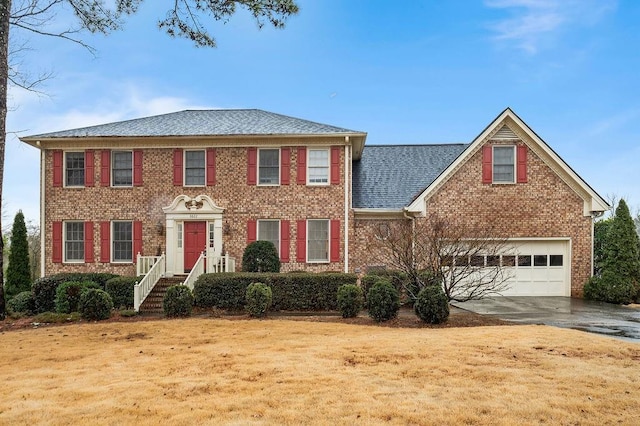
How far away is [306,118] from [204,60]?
6.41m

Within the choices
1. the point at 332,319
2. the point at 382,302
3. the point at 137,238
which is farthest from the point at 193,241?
the point at 382,302

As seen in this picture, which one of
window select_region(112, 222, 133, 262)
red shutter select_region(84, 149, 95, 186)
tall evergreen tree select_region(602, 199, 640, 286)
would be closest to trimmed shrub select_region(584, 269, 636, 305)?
tall evergreen tree select_region(602, 199, 640, 286)

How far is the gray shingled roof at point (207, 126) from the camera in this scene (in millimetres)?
17141

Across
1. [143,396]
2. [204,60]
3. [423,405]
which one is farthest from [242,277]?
[423,405]

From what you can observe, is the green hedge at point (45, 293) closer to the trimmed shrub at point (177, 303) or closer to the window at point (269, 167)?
the trimmed shrub at point (177, 303)

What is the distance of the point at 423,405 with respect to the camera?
532 cm

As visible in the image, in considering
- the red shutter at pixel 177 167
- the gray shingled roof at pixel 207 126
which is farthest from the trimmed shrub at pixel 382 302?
the red shutter at pixel 177 167

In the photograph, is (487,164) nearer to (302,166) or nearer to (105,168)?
(302,166)

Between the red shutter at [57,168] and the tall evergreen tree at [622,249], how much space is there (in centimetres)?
2037

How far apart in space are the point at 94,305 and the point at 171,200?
17.6 ft

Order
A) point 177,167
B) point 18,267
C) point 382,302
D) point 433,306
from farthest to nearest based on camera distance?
point 18,267 < point 177,167 < point 382,302 < point 433,306

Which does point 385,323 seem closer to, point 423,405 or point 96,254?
point 423,405

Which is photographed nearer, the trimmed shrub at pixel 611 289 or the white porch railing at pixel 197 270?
the white porch railing at pixel 197 270

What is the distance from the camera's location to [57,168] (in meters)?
17.6
